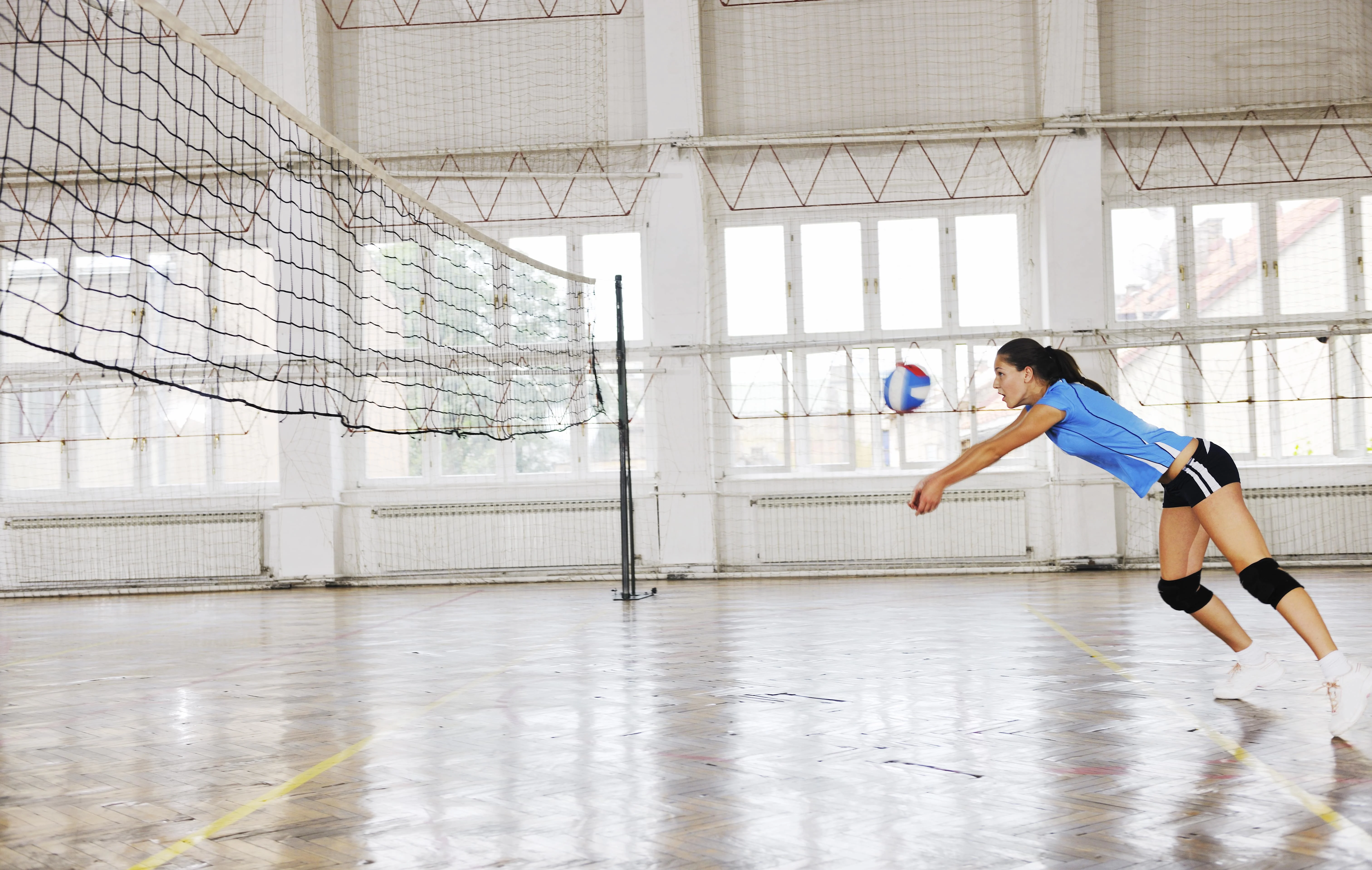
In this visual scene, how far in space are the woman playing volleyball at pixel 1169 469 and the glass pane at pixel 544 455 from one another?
8.98 meters

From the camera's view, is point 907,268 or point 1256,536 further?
point 907,268

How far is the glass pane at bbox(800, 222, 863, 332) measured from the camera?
12.4 m

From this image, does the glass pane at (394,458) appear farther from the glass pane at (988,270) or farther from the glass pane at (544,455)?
the glass pane at (988,270)

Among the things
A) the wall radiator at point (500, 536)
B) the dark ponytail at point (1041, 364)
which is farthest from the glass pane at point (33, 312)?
the dark ponytail at point (1041, 364)

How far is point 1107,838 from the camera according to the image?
8.04ft

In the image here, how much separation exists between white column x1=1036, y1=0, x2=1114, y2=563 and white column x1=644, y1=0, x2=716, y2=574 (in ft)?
12.1

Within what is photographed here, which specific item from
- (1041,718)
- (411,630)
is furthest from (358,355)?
(1041,718)

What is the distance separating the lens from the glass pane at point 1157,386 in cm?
1190

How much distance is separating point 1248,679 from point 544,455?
933 cm

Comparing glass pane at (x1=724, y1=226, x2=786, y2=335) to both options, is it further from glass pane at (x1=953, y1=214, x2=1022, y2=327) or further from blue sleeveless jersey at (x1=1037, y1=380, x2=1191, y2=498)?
blue sleeveless jersey at (x1=1037, y1=380, x2=1191, y2=498)

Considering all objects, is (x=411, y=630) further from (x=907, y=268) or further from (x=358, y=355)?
(x=907, y=268)

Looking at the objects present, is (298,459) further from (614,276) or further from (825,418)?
(825,418)

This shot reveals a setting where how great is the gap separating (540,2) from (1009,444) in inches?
417

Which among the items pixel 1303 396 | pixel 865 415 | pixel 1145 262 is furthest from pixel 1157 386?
pixel 865 415
